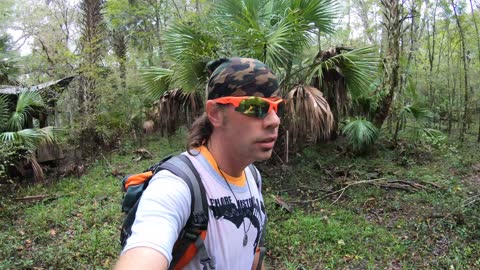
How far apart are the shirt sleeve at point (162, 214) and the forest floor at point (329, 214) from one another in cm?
334

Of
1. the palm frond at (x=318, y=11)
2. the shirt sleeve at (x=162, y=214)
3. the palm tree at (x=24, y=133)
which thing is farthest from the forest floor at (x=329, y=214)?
the shirt sleeve at (x=162, y=214)

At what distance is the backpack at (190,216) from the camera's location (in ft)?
3.78

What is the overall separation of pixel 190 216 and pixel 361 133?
22.2ft

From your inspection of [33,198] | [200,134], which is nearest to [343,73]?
[200,134]

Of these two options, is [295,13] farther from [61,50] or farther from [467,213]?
[61,50]

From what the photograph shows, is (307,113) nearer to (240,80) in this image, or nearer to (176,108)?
(176,108)

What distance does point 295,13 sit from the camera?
6.08 meters

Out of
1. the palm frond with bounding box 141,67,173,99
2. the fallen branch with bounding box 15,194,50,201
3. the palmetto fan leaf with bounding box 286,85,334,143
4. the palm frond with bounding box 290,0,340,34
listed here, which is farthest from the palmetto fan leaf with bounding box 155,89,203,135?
the fallen branch with bounding box 15,194,50,201

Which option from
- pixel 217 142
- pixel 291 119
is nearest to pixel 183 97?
pixel 291 119

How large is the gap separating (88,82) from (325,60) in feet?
20.1

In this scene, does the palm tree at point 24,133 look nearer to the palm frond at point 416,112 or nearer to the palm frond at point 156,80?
the palm frond at point 156,80

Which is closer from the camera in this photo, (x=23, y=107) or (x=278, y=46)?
(x=278, y=46)

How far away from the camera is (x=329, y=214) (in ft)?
17.7

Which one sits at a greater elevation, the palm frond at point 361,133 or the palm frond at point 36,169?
the palm frond at point 361,133
